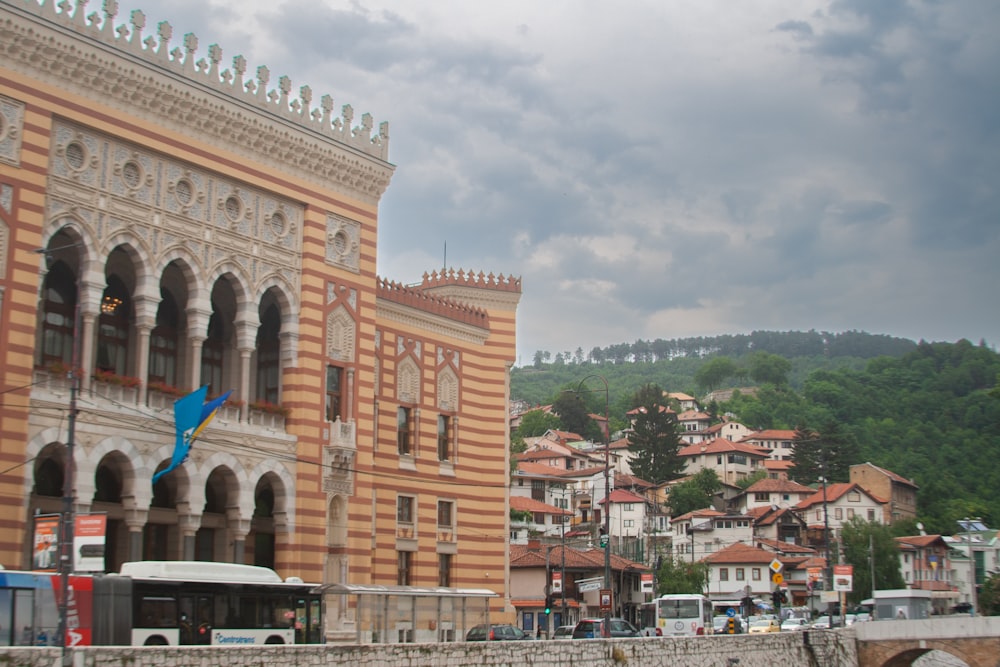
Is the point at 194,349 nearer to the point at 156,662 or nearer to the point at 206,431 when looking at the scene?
the point at 206,431

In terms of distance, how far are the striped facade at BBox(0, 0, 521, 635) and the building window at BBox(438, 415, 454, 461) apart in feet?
2.05

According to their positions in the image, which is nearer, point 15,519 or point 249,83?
point 15,519

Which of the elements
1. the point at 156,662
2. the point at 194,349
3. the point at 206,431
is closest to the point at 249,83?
the point at 194,349

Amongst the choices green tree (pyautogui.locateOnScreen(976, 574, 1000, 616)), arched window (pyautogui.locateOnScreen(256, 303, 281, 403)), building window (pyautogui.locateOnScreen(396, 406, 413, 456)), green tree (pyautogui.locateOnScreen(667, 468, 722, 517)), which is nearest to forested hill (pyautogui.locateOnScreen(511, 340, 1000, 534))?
green tree (pyautogui.locateOnScreen(667, 468, 722, 517))

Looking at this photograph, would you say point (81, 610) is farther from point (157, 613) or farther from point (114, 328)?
point (114, 328)

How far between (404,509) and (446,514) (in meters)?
2.59

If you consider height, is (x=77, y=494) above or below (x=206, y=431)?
below

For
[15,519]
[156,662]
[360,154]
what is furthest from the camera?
[360,154]

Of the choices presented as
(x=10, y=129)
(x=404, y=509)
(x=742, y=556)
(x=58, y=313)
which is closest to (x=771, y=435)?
(x=742, y=556)

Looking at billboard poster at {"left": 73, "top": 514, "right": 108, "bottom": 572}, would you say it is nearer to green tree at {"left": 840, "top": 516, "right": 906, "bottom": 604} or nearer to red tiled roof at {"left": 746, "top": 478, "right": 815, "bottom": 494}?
green tree at {"left": 840, "top": 516, "right": 906, "bottom": 604}

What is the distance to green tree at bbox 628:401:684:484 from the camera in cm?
13950

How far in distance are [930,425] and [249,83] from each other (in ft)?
508

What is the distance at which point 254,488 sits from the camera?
36.5 metres

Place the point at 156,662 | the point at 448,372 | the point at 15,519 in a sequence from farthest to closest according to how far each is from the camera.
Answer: the point at 448,372
the point at 15,519
the point at 156,662
